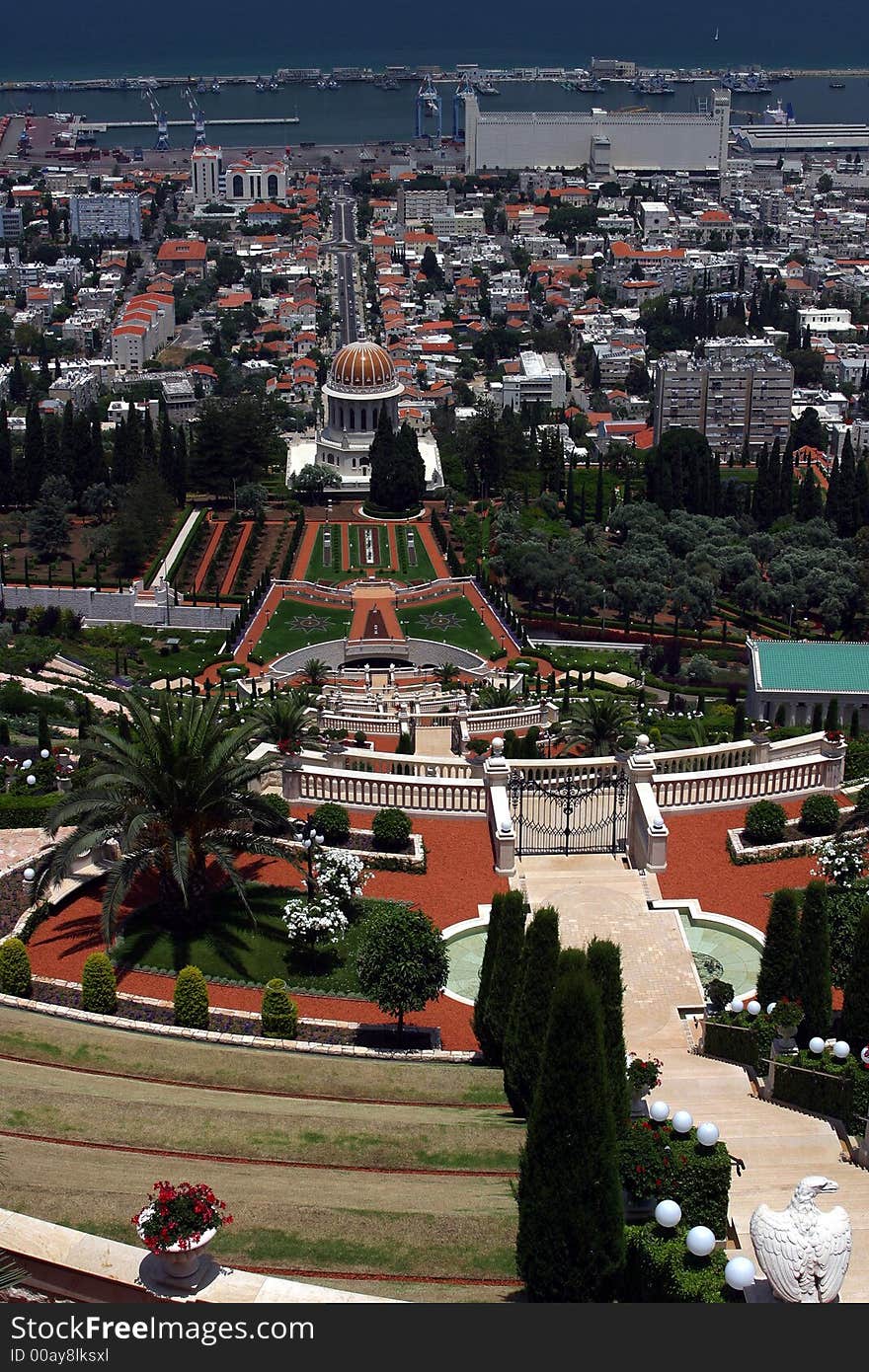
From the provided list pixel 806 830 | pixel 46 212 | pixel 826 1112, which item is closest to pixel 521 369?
pixel 46 212

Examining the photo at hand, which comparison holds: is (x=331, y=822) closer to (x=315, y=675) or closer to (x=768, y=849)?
(x=768, y=849)

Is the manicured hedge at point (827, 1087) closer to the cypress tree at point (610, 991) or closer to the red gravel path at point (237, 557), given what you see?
the cypress tree at point (610, 991)

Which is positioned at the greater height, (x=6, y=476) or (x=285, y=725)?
(x=285, y=725)

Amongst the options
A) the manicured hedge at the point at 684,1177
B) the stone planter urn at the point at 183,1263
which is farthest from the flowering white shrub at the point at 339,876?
the stone planter urn at the point at 183,1263

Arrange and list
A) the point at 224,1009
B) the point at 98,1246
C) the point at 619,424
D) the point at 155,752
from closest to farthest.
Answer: the point at 98,1246, the point at 224,1009, the point at 155,752, the point at 619,424

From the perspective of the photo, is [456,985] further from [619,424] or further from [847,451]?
[619,424]

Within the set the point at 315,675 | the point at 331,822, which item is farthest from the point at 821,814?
the point at 315,675
